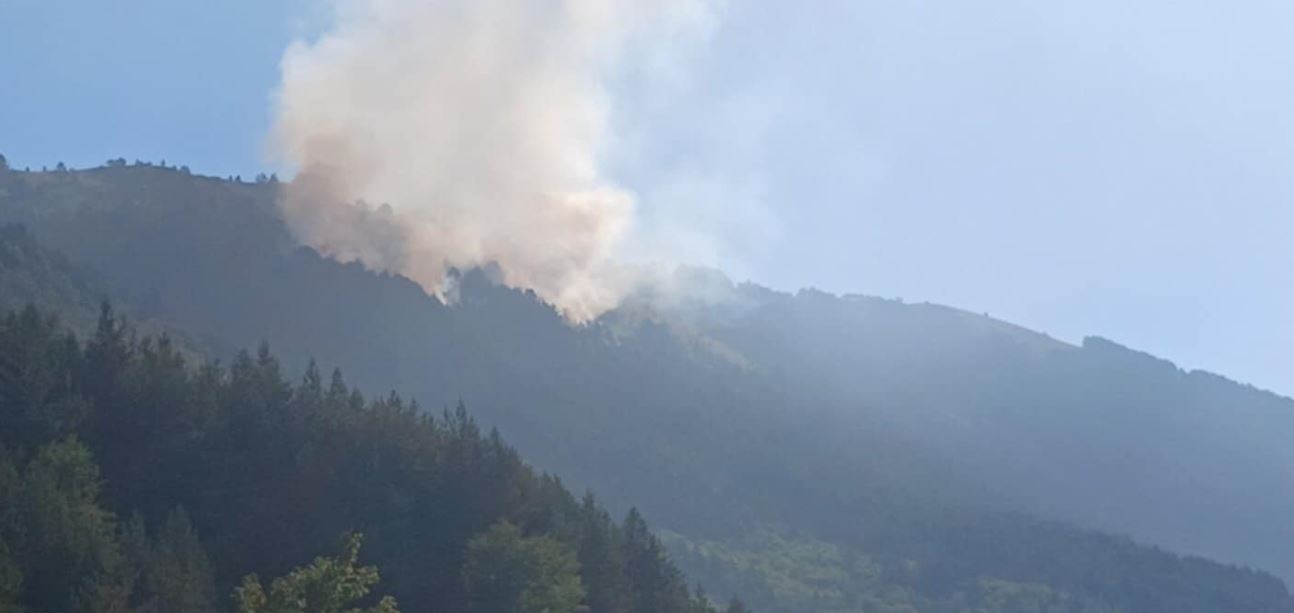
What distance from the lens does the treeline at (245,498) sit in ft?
164

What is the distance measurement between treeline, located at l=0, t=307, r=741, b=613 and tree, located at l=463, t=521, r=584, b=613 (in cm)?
10

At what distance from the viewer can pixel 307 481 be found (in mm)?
71812

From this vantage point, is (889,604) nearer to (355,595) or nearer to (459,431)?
(459,431)

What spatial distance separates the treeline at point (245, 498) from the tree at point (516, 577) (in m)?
0.10

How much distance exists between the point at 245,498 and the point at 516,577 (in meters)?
13.6

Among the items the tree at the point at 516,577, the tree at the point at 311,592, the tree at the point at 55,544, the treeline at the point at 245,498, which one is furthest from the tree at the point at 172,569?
the tree at the point at 311,592

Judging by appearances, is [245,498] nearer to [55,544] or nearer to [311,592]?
[55,544]

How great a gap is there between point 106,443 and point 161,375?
513 centimetres

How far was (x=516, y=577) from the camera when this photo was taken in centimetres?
7075

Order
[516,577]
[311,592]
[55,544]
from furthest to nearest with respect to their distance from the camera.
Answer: [516,577]
[55,544]
[311,592]

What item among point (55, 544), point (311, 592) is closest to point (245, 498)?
point (55, 544)

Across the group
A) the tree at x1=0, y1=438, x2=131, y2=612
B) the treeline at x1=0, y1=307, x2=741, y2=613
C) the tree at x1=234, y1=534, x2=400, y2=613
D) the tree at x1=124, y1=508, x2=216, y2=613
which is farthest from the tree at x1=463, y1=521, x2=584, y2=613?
the tree at x1=234, y1=534, x2=400, y2=613

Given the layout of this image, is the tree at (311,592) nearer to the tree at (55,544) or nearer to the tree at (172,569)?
the tree at (55,544)

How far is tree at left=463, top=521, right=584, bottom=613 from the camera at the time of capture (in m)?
70.2
